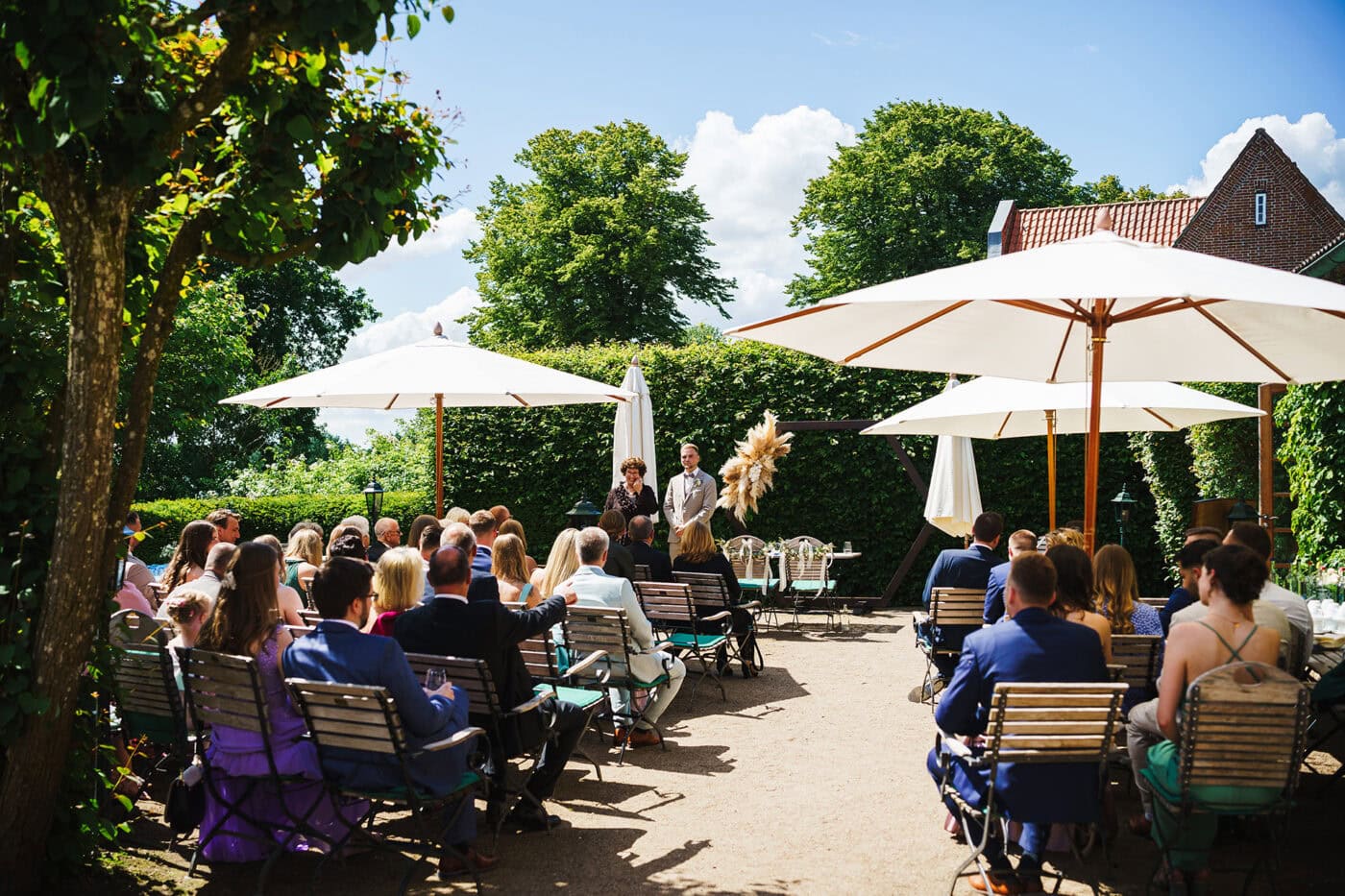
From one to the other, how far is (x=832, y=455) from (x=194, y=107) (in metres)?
11.4

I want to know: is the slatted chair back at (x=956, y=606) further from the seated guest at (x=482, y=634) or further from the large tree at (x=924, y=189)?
the large tree at (x=924, y=189)

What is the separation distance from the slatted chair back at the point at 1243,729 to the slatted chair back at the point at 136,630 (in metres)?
4.54

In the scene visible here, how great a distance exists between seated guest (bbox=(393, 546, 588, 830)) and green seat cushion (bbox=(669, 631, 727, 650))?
295 centimetres

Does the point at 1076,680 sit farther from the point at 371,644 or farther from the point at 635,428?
the point at 635,428

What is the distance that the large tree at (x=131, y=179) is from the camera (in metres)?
3.94

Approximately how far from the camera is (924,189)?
34.9 m

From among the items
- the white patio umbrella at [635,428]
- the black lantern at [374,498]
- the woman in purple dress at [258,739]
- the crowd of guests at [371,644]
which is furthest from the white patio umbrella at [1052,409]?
the woman in purple dress at [258,739]

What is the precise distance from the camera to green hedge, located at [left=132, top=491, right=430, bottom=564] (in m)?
16.4

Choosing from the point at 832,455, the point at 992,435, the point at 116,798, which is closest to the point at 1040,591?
the point at 116,798

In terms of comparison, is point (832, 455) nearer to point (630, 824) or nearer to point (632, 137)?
point (630, 824)

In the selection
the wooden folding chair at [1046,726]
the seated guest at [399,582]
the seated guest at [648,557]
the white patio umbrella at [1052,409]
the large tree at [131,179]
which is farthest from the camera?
the seated guest at [648,557]

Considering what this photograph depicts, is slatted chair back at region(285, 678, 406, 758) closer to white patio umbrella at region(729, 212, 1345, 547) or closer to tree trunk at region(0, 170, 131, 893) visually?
tree trunk at region(0, 170, 131, 893)

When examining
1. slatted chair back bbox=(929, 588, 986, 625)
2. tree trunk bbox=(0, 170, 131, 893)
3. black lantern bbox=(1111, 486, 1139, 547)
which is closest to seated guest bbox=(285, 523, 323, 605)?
tree trunk bbox=(0, 170, 131, 893)

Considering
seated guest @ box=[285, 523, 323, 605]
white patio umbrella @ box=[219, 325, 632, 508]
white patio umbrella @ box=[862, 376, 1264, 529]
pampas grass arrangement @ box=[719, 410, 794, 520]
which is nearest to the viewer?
seated guest @ box=[285, 523, 323, 605]
